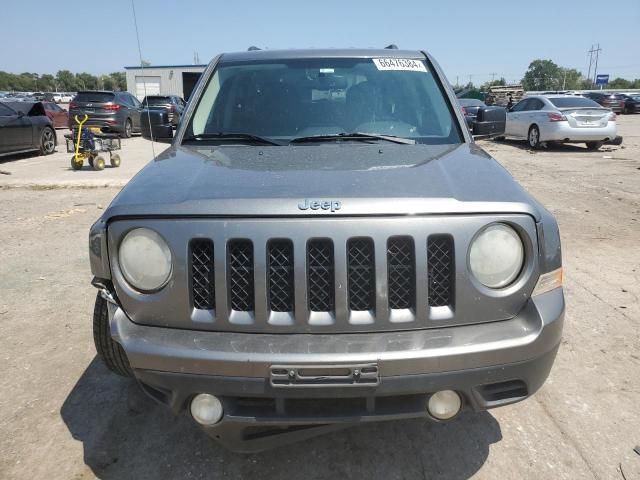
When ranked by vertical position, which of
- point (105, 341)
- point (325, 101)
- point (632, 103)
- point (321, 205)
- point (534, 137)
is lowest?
point (632, 103)

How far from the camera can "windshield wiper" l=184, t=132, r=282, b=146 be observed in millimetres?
2904

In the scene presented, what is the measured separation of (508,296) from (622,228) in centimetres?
551

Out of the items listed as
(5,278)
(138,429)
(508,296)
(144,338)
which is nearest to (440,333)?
(508,296)

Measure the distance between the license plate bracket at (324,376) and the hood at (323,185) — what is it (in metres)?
0.54

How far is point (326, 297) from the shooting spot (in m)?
1.91

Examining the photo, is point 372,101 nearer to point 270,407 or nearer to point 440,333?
point 440,333

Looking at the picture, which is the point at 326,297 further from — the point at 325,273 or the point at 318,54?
the point at 318,54

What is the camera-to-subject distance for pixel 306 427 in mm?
2094

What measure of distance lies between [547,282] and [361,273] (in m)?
0.74

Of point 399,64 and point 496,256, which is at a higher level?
point 399,64

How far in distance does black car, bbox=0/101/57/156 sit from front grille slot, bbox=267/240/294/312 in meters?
13.0

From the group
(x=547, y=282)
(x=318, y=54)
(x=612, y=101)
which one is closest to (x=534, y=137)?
(x=318, y=54)

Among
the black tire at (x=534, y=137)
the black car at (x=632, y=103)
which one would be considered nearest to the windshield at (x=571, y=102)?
the black tire at (x=534, y=137)

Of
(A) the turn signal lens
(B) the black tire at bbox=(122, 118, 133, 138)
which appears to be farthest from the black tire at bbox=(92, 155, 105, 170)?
(A) the turn signal lens
